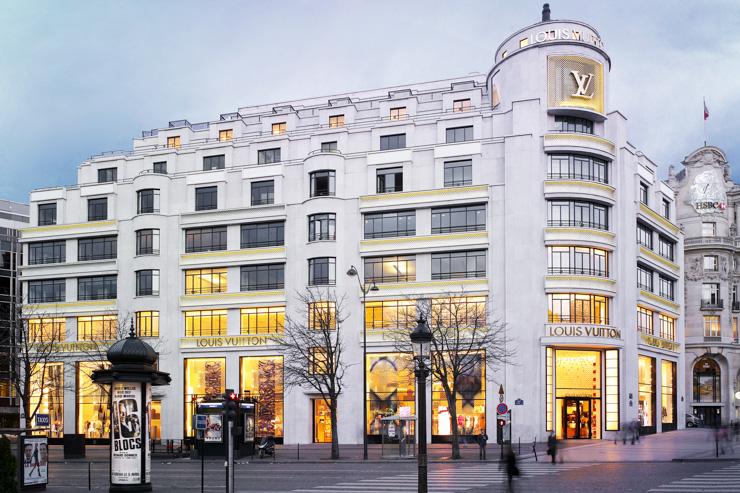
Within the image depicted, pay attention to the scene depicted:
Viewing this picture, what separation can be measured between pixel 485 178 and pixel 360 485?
3808cm

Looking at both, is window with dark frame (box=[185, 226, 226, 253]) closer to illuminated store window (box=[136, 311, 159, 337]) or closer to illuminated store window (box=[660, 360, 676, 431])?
illuminated store window (box=[136, 311, 159, 337])

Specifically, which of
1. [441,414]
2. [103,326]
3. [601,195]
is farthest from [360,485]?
[103,326]

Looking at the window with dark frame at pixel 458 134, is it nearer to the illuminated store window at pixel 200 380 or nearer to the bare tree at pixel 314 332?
the bare tree at pixel 314 332

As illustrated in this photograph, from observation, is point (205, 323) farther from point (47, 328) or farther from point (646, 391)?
point (646, 391)

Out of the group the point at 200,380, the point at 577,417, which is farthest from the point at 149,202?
the point at 577,417

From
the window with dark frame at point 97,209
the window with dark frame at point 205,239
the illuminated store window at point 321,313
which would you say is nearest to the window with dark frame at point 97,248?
the window with dark frame at point 97,209

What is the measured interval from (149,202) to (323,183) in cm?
1600

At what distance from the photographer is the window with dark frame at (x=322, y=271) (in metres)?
70.8

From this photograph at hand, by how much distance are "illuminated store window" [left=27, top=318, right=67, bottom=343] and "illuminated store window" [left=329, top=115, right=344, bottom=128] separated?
28.6 metres

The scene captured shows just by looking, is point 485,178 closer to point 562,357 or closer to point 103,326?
point 562,357

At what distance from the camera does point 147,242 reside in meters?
77.6

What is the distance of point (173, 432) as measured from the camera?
7462 cm

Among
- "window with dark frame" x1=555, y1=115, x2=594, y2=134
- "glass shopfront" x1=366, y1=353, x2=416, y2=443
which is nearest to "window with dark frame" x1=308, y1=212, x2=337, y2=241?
"glass shopfront" x1=366, y1=353, x2=416, y2=443

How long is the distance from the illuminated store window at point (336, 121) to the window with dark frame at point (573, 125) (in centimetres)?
2077
